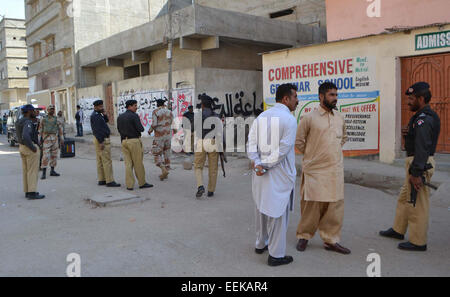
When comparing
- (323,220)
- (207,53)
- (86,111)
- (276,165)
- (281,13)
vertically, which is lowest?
(323,220)

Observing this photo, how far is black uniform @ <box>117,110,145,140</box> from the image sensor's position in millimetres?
7348

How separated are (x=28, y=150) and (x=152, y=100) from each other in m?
10.3

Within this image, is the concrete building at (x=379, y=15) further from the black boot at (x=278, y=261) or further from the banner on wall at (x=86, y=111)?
the banner on wall at (x=86, y=111)

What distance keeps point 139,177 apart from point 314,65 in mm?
5429

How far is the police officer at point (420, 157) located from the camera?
148 inches

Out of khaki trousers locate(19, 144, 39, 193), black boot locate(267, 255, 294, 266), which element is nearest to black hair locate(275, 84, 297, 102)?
black boot locate(267, 255, 294, 266)

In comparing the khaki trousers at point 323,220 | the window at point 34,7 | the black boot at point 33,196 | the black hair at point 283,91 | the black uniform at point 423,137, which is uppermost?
the window at point 34,7

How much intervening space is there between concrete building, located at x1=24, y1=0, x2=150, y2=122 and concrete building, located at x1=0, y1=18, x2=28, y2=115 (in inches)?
555

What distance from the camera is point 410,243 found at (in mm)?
3947

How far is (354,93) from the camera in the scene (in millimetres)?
9359

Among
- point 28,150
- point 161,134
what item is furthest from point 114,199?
point 161,134

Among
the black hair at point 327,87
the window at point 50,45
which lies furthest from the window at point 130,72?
the black hair at point 327,87

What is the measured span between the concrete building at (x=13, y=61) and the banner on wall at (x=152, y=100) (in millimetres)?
29556

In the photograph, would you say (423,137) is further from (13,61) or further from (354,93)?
(13,61)
